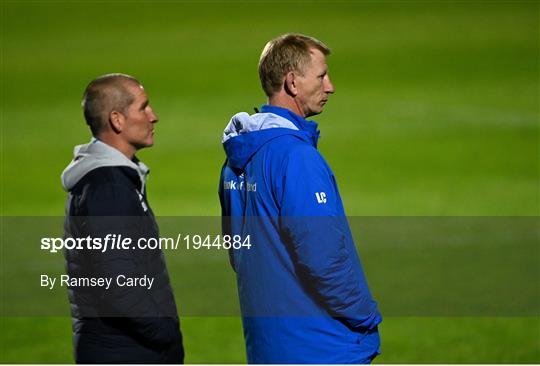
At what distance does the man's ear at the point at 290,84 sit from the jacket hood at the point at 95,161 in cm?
68

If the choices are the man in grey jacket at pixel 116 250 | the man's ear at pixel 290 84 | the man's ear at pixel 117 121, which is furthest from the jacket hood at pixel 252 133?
the man's ear at pixel 117 121

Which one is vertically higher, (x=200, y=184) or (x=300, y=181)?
(x=200, y=184)

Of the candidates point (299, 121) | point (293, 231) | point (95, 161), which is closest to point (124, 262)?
point (95, 161)

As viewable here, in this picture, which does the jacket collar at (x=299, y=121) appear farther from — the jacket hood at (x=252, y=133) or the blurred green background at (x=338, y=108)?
the blurred green background at (x=338, y=108)

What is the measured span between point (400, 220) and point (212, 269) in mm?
2314

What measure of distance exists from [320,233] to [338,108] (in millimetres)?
11472

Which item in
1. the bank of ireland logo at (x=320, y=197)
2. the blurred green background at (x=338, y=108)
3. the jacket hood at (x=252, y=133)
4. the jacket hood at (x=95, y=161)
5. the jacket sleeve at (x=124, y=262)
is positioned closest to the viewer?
the jacket sleeve at (x=124, y=262)

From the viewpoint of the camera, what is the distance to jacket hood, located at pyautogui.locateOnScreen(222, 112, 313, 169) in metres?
4.11

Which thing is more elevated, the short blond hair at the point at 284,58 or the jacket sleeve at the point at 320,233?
the short blond hair at the point at 284,58

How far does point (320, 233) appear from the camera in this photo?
3.97m

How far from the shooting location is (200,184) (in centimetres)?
1252

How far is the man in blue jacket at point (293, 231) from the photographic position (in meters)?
3.98

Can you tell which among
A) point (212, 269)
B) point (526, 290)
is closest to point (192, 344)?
point (212, 269)

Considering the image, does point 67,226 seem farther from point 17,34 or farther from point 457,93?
point 17,34
